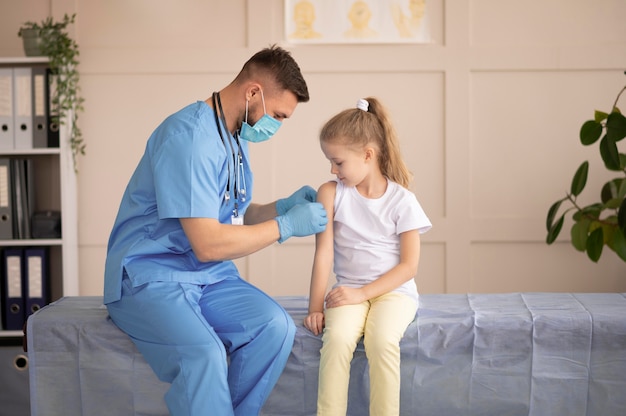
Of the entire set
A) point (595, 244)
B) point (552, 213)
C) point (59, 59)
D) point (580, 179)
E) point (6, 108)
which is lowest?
point (595, 244)

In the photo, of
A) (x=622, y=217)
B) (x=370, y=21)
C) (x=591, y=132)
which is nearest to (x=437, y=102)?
(x=370, y=21)

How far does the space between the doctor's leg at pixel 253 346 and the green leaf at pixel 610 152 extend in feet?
4.79

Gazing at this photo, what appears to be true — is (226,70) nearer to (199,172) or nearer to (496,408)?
(199,172)

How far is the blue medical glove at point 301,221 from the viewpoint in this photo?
6.37ft

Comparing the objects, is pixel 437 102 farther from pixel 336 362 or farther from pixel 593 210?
pixel 336 362

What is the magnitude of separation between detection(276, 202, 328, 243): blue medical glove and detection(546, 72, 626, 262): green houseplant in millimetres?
1271

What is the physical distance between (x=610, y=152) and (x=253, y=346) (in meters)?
1.58

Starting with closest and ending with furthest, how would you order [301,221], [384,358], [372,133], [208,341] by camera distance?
[208,341] < [384,358] < [301,221] < [372,133]

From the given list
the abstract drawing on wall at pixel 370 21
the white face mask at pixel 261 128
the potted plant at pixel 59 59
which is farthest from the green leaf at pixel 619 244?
the potted plant at pixel 59 59

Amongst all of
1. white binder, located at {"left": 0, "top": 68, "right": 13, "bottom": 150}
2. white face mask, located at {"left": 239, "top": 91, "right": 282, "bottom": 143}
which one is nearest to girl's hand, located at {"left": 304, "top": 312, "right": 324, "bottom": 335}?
white face mask, located at {"left": 239, "top": 91, "right": 282, "bottom": 143}

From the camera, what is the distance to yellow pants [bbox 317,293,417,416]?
6.01 feet

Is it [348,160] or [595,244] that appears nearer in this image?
[348,160]

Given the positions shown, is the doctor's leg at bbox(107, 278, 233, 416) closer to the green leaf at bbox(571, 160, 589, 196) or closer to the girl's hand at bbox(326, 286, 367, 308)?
the girl's hand at bbox(326, 286, 367, 308)

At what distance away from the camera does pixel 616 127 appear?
2.76m
